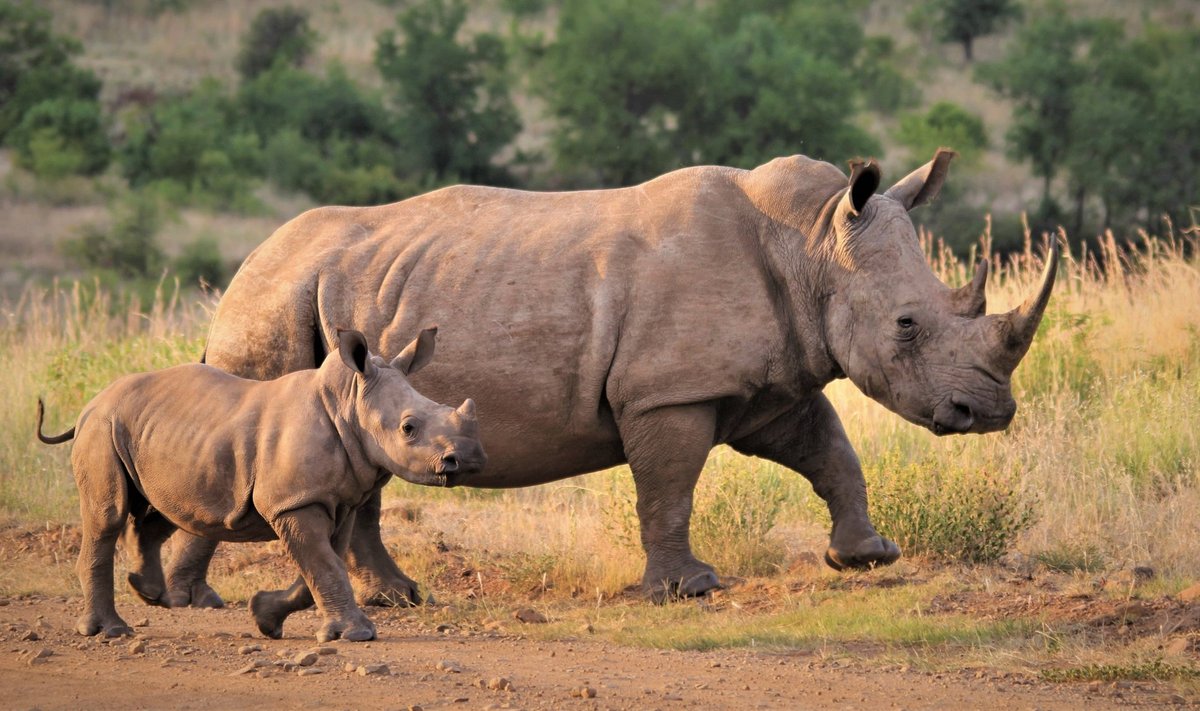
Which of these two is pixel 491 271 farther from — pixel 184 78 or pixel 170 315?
pixel 184 78

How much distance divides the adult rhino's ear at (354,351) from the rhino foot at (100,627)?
4.69ft

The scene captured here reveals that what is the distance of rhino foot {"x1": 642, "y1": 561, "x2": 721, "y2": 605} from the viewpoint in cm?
776

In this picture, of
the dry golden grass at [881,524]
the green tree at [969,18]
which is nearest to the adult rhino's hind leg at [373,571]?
the dry golden grass at [881,524]

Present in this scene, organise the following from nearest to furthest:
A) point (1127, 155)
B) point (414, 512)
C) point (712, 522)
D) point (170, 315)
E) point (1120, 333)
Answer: point (712, 522) → point (414, 512) → point (1120, 333) → point (170, 315) → point (1127, 155)

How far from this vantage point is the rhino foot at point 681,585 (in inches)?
306

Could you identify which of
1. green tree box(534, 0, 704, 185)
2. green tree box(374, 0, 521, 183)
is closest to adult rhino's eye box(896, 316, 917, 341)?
green tree box(534, 0, 704, 185)

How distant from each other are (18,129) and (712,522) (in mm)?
34090

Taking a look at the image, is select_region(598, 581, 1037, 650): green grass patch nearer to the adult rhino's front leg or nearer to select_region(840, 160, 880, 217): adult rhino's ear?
the adult rhino's front leg

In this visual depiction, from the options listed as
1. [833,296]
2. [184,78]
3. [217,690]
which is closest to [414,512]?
[833,296]

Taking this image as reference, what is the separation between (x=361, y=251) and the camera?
805cm

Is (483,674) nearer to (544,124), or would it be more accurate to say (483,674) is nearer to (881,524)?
(881,524)

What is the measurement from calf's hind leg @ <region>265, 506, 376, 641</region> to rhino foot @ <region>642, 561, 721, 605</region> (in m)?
1.51

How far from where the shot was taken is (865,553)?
7.93 m

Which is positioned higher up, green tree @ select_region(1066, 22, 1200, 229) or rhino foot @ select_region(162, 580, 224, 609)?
green tree @ select_region(1066, 22, 1200, 229)
